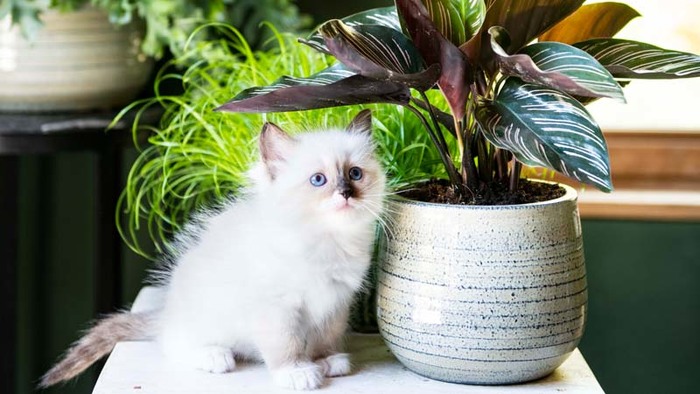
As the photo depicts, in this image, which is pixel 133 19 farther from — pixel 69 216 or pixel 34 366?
pixel 34 366

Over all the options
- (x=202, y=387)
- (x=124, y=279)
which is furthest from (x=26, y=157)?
(x=202, y=387)

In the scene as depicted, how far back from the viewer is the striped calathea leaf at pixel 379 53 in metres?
0.81

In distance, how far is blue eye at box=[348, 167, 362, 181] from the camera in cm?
95

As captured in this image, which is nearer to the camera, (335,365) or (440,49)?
(440,49)

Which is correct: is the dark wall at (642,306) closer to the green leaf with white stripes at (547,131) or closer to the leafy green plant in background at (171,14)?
the leafy green plant in background at (171,14)

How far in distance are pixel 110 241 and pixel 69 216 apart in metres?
0.30

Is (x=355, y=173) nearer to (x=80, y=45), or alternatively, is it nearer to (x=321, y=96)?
(x=321, y=96)

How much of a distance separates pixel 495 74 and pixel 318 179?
0.20m

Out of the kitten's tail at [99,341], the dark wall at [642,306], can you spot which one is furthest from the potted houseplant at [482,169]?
the dark wall at [642,306]

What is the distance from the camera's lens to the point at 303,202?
0.93 meters

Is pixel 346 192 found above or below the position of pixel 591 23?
below

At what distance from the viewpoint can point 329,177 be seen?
0.94 metres

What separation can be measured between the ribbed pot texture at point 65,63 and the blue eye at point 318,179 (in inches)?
30.7

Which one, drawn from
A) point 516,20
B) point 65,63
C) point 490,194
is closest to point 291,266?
point 490,194
